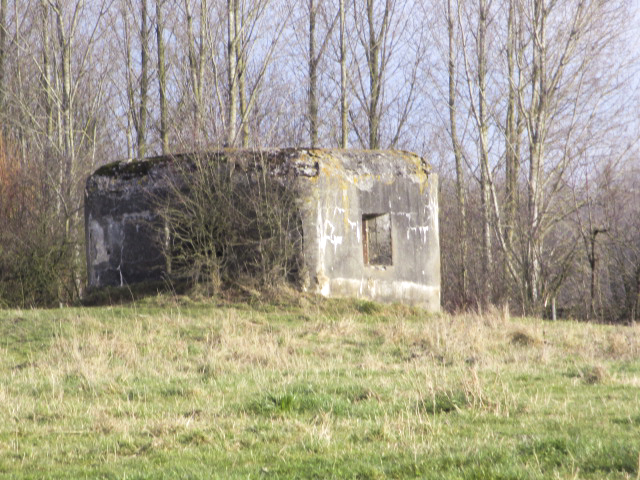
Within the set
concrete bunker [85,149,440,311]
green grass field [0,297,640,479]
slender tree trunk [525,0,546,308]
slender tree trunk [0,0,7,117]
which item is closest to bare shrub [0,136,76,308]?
concrete bunker [85,149,440,311]

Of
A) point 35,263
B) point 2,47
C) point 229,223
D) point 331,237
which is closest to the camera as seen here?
point 331,237

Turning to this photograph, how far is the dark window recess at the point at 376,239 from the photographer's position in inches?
564

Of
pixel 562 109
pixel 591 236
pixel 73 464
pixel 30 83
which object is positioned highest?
pixel 30 83

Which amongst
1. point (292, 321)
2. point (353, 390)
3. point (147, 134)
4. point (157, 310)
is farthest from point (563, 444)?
point (147, 134)

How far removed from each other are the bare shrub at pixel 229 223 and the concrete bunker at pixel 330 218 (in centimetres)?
12

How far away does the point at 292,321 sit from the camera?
40.0ft

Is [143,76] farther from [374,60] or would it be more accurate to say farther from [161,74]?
[374,60]

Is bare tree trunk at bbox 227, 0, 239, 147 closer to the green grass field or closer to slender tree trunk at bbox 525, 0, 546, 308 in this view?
slender tree trunk at bbox 525, 0, 546, 308

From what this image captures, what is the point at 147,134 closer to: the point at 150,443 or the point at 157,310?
the point at 157,310

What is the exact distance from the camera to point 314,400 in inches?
242

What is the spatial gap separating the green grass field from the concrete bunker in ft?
6.95

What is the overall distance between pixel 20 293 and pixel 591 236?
1297 centimetres

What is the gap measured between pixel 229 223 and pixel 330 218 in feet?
5.73

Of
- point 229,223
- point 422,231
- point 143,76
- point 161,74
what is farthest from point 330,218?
point 143,76
